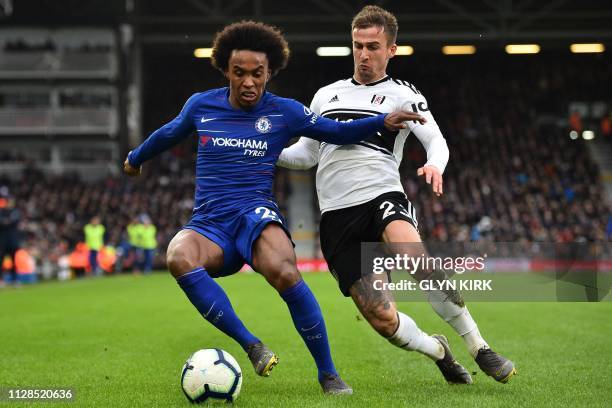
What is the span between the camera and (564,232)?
28.2m

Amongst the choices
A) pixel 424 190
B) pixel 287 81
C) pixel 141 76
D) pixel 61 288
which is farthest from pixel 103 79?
pixel 61 288

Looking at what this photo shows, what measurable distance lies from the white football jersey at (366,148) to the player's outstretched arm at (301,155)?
1 cm

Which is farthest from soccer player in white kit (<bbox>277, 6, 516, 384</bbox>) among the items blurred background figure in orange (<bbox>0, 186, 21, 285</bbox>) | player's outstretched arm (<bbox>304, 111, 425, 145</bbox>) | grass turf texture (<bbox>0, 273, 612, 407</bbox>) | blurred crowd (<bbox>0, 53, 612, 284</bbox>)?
blurred crowd (<bbox>0, 53, 612, 284</bbox>)

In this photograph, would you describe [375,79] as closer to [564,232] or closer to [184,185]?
[564,232]

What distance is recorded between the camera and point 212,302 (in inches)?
207

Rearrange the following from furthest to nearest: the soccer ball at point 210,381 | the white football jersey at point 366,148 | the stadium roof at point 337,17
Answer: the stadium roof at point 337,17 < the white football jersey at point 366,148 < the soccer ball at point 210,381

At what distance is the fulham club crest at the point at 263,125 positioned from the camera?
5.54m

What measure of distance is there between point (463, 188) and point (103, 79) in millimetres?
14347

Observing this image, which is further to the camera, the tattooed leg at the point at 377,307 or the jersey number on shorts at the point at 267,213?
the jersey number on shorts at the point at 267,213

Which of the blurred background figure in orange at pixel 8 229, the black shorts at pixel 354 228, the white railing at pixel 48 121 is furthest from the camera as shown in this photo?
the white railing at pixel 48 121

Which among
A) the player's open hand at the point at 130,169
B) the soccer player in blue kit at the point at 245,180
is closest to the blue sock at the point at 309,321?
the soccer player in blue kit at the point at 245,180

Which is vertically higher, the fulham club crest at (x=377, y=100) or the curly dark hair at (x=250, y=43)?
the curly dark hair at (x=250, y=43)

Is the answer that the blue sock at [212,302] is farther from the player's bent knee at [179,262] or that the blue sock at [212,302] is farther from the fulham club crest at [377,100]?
the fulham club crest at [377,100]

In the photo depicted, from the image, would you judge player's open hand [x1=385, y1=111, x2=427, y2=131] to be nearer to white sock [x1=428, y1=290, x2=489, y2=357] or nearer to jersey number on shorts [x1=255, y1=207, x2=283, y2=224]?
jersey number on shorts [x1=255, y1=207, x2=283, y2=224]
